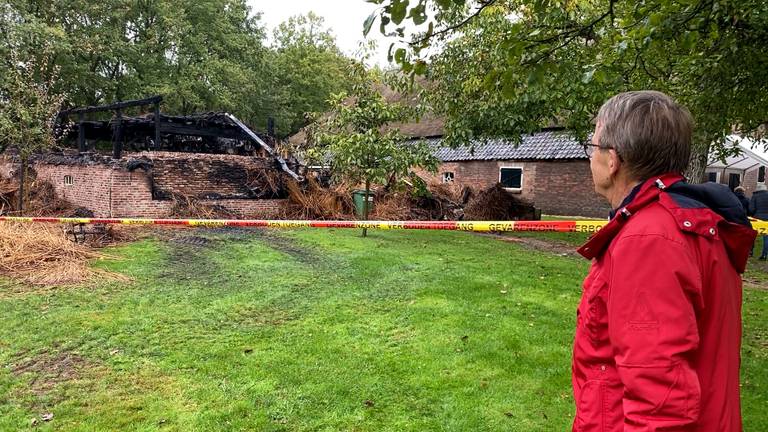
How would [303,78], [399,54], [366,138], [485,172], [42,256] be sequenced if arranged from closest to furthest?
1. [399,54]
2. [42,256]
3. [366,138]
4. [485,172]
5. [303,78]

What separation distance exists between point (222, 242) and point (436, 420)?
8221 mm

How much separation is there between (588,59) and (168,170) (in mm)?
12430

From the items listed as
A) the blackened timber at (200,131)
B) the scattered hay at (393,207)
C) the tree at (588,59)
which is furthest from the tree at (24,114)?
the tree at (588,59)

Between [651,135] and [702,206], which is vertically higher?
[651,135]

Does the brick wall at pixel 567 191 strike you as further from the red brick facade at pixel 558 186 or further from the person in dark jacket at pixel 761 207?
the person in dark jacket at pixel 761 207

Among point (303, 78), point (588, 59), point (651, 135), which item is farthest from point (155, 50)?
point (651, 135)

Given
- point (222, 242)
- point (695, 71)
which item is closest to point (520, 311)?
point (695, 71)

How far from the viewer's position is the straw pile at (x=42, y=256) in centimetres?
706

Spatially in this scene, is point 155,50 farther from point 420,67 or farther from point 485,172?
point 420,67

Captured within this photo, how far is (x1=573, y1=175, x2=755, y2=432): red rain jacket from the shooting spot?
1.25m

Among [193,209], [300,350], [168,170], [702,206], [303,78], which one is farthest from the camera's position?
[303,78]

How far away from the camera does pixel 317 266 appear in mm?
8500

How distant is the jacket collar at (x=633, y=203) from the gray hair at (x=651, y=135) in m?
0.04

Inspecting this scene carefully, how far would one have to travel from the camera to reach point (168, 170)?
601 inches
